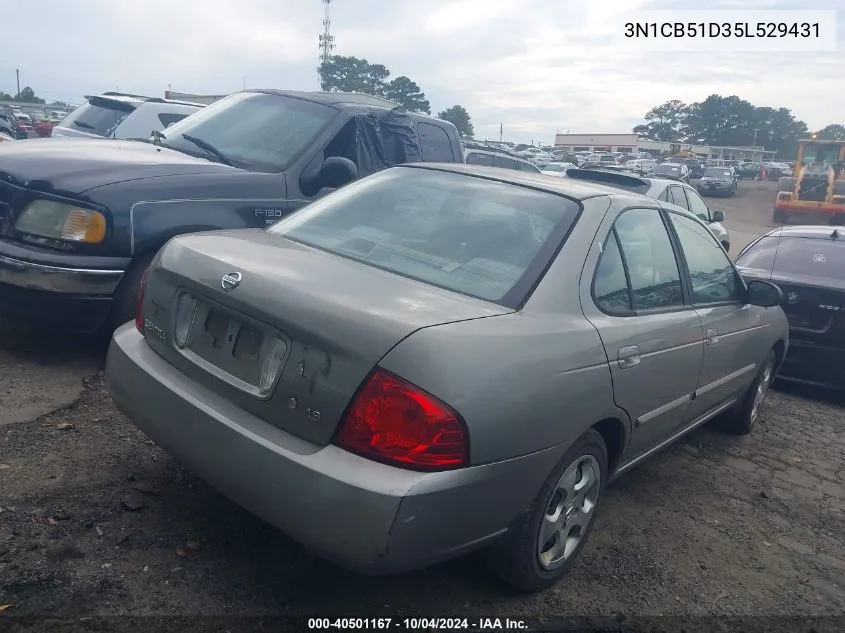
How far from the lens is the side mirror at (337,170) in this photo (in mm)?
5363

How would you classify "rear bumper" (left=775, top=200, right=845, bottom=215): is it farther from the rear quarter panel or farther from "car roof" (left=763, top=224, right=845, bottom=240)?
the rear quarter panel

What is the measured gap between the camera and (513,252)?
10.1ft

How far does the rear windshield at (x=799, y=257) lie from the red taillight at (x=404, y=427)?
16.6 feet

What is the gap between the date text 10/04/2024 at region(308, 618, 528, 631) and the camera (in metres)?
2.62

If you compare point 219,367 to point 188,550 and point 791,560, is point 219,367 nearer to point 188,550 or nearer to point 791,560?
point 188,550

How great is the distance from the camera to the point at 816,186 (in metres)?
23.0

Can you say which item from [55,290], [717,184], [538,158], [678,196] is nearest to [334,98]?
[55,290]

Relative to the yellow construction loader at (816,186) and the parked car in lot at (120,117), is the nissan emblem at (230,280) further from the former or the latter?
the yellow construction loader at (816,186)

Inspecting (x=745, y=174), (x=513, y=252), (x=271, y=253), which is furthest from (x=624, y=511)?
(x=745, y=174)

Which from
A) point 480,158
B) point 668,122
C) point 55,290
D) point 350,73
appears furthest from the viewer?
point 668,122

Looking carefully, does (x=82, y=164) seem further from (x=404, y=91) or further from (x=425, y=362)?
(x=404, y=91)

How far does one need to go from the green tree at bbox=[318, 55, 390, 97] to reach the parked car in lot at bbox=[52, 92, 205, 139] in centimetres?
5790

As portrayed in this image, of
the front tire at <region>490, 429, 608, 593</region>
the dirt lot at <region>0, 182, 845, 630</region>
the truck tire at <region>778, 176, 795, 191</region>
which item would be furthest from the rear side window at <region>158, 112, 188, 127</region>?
the truck tire at <region>778, 176, 795, 191</region>

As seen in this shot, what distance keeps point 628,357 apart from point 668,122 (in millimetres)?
118852
